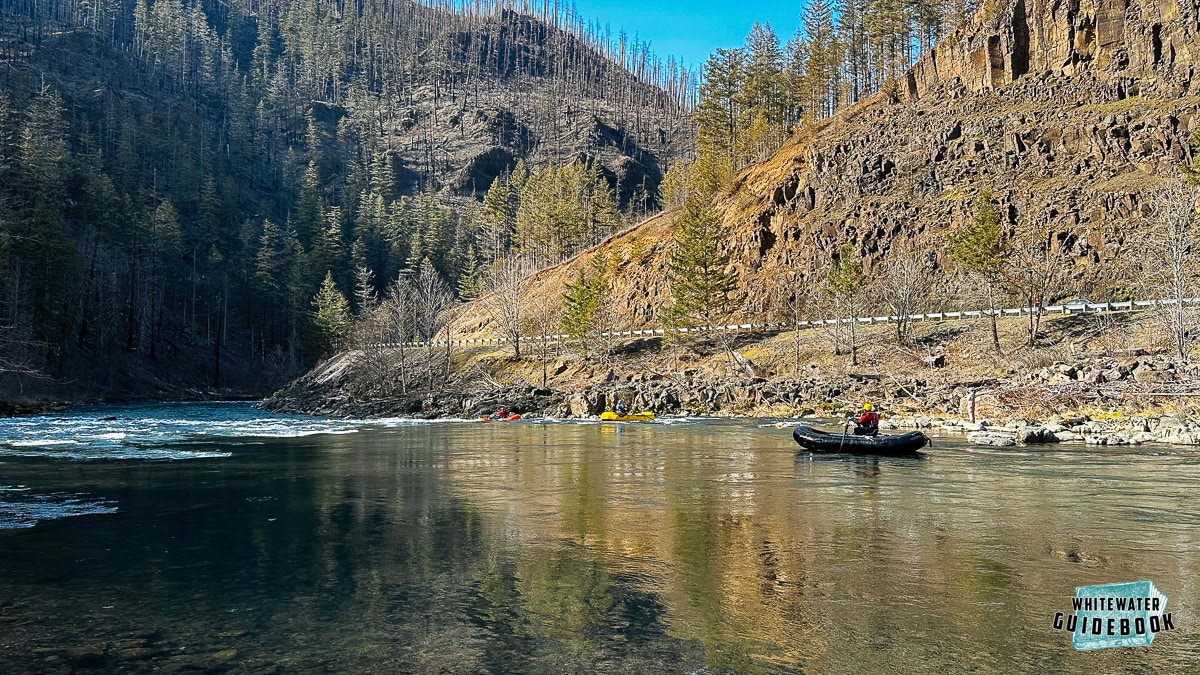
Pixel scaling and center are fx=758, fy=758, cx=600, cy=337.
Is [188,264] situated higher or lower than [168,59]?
lower

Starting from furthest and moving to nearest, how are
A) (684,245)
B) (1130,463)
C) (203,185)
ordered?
(203,185) < (684,245) < (1130,463)

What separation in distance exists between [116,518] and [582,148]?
17666 centimetres

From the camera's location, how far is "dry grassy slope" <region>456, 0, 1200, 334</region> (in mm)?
63750

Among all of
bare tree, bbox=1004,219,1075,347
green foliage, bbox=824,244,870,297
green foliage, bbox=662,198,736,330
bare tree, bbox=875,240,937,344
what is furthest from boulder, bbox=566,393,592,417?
bare tree, bbox=1004,219,1075,347

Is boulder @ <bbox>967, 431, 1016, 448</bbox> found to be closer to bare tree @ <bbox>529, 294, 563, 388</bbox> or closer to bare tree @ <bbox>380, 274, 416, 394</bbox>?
bare tree @ <bbox>529, 294, 563, 388</bbox>

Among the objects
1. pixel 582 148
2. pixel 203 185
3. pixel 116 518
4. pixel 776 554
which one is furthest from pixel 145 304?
pixel 582 148

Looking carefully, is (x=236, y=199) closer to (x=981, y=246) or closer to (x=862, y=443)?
(x=981, y=246)

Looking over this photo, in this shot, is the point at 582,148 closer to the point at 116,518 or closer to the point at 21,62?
Answer: the point at 21,62

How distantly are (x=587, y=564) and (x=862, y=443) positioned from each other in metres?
20.1

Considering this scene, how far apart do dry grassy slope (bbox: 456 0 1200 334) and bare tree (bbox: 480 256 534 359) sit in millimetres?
12562

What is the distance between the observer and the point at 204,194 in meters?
118

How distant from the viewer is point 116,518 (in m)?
16.6

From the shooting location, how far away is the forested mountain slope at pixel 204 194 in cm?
7769

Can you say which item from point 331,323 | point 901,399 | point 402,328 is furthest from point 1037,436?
point 331,323
